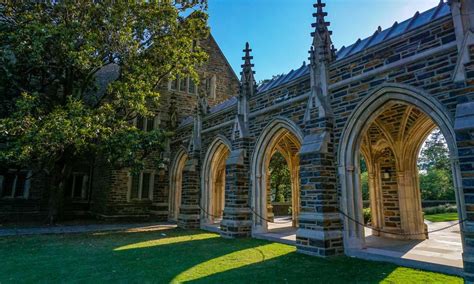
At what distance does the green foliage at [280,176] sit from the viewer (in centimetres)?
2030

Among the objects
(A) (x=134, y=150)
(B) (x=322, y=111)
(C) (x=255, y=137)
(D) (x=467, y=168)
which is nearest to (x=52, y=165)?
(A) (x=134, y=150)

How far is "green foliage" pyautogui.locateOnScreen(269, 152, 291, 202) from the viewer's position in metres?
20.3

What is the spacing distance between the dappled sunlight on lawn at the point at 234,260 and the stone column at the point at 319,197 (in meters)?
0.74

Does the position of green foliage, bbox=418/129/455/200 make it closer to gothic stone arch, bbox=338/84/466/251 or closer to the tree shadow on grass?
gothic stone arch, bbox=338/84/466/251

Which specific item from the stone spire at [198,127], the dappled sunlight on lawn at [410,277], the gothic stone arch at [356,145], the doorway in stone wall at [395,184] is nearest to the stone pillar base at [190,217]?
the stone spire at [198,127]

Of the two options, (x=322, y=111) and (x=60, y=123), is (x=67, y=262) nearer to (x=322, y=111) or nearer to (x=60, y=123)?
(x=60, y=123)

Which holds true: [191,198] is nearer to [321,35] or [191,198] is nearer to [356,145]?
[356,145]

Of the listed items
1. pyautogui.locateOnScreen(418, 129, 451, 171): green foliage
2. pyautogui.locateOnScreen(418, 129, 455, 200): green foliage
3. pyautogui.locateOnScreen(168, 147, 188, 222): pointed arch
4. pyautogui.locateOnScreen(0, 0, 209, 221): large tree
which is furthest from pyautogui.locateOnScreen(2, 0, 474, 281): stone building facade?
pyautogui.locateOnScreen(418, 129, 451, 171): green foliage

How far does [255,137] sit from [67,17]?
27.0 ft

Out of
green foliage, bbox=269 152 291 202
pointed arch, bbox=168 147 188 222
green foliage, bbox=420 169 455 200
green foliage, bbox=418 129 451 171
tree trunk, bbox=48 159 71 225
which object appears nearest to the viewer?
tree trunk, bbox=48 159 71 225

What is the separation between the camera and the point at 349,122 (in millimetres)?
7059

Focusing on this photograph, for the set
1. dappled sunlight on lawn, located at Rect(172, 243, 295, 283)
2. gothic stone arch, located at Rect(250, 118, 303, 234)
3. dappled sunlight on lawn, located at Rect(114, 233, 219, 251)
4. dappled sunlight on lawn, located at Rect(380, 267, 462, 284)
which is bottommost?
dappled sunlight on lawn, located at Rect(114, 233, 219, 251)

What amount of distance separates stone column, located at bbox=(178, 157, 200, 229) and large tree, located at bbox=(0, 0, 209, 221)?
169 cm

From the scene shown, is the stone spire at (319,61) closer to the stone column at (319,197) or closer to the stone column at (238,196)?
the stone column at (319,197)
